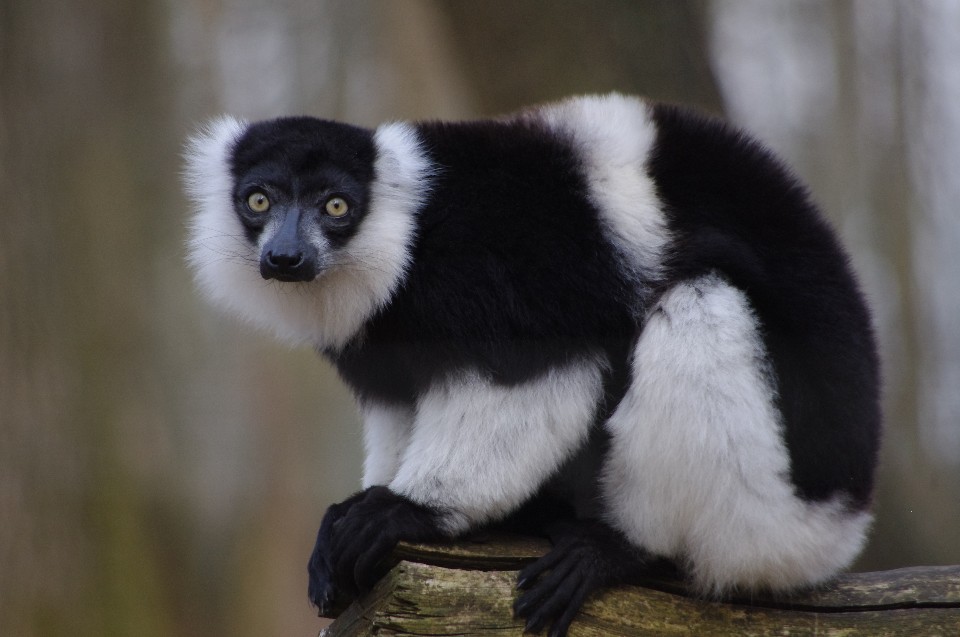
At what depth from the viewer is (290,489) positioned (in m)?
5.50

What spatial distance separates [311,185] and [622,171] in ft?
3.07

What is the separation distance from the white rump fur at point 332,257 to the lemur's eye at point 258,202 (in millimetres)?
106

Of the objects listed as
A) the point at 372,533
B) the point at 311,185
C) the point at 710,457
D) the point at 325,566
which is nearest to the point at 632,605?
the point at 710,457

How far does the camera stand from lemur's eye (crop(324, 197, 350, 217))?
2920 millimetres

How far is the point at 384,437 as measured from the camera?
3197 millimetres

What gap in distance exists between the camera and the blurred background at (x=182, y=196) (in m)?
4.02

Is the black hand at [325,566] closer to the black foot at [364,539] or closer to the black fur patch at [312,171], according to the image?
the black foot at [364,539]

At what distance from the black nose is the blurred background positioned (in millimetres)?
1938

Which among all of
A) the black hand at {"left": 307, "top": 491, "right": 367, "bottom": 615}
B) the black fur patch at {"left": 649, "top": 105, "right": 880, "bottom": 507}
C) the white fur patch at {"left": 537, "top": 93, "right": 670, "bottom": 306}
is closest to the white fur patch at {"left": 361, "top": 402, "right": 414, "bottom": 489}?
the black hand at {"left": 307, "top": 491, "right": 367, "bottom": 615}

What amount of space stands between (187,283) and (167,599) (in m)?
1.66

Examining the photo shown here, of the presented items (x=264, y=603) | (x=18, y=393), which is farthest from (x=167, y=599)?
(x=18, y=393)

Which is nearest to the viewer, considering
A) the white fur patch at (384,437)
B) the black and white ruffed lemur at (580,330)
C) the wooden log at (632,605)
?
the wooden log at (632,605)

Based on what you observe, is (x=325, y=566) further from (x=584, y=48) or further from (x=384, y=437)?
(x=584, y=48)

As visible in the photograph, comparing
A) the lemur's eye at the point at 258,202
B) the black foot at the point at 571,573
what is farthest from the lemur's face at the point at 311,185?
the black foot at the point at 571,573
